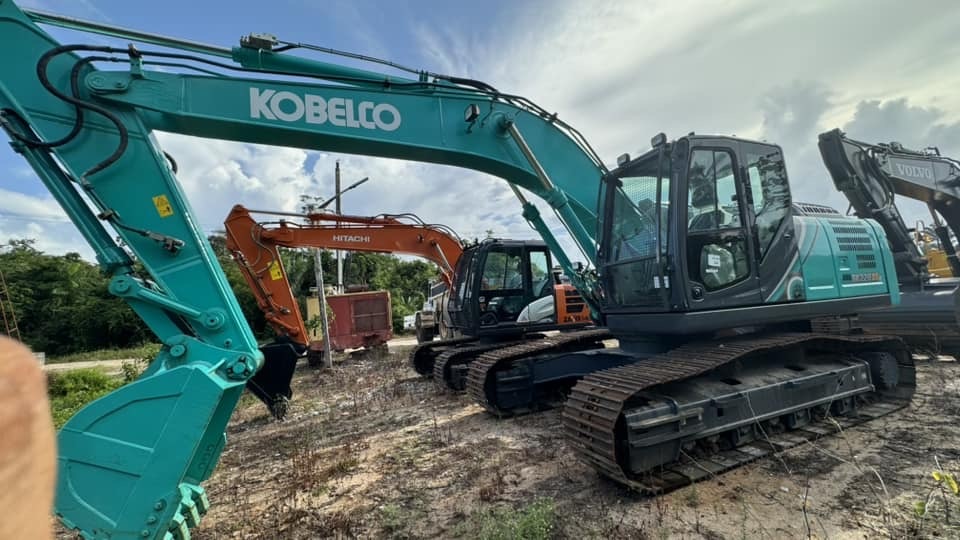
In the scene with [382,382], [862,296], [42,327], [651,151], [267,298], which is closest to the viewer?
[651,151]

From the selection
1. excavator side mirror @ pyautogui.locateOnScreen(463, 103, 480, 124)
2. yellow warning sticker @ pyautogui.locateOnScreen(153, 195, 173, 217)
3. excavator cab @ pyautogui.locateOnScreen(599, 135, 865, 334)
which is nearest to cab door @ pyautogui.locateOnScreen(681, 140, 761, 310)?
excavator cab @ pyautogui.locateOnScreen(599, 135, 865, 334)

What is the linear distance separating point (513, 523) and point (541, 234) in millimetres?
3469

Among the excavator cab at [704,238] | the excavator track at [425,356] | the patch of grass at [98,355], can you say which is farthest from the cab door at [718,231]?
the patch of grass at [98,355]

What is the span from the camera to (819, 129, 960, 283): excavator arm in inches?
285

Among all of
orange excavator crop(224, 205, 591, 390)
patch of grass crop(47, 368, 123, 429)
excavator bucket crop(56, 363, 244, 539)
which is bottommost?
patch of grass crop(47, 368, 123, 429)

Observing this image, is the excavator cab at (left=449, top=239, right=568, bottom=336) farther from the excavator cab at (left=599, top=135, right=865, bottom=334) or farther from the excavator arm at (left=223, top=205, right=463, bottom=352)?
the excavator cab at (left=599, top=135, right=865, bottom=334)

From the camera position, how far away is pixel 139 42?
3.47 m

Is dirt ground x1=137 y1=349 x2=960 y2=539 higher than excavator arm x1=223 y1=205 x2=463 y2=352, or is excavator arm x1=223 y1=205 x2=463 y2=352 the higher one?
excavator arm x1=223 y1=205 x2=463 y2=352

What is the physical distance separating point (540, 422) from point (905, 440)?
3.39 metres

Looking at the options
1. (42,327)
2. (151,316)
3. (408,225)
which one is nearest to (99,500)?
(151,316)

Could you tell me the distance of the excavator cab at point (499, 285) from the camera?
26.1 feet

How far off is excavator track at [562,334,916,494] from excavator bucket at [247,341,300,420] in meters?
4.48

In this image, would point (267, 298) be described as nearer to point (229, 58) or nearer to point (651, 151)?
point (229, 58)

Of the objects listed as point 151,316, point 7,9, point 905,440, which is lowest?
point 905,440
